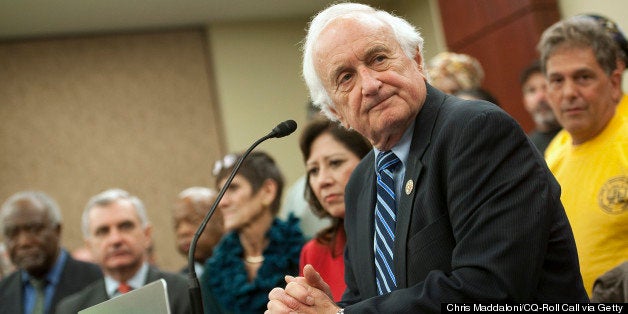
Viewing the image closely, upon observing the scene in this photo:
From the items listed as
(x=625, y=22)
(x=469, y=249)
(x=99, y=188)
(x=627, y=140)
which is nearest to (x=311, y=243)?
(x=627, y=140)

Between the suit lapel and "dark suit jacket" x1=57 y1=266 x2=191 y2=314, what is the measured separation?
1.43 meters

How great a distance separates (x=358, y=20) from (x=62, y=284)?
2.52 m

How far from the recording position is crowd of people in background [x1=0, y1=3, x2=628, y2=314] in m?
1.52

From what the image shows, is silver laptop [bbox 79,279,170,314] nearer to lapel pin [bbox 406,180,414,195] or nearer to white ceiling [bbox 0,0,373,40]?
lapel pin [bbox 406,180,414,195]

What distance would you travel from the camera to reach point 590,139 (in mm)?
2455

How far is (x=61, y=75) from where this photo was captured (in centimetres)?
697

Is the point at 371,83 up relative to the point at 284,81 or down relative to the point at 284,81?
down

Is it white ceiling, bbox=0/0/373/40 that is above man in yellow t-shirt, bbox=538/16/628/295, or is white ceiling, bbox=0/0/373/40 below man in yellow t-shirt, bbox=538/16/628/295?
above

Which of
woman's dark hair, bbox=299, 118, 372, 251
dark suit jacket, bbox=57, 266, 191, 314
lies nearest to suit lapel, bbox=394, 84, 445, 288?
woman's dark hair, bbox=299, 118, 372, 251

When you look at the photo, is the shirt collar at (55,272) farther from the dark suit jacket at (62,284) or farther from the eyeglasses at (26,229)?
the eyeglasses at (26,229)

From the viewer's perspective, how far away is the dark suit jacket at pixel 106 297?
9.67ft

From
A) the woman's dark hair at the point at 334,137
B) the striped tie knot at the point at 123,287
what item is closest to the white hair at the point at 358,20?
the woman's dark hair at the point at 334,137

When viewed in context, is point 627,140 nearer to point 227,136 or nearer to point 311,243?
point 311,243

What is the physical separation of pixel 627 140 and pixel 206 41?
5.46 metres
